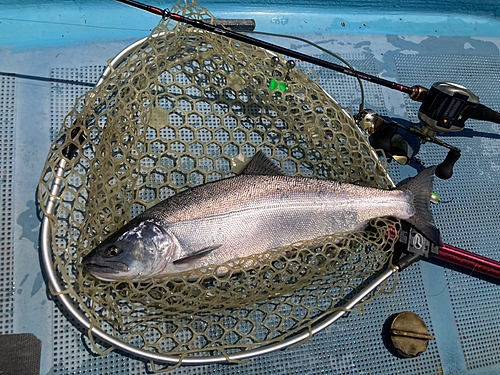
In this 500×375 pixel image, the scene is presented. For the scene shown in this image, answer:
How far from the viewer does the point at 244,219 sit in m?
2.32

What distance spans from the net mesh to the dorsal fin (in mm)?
251

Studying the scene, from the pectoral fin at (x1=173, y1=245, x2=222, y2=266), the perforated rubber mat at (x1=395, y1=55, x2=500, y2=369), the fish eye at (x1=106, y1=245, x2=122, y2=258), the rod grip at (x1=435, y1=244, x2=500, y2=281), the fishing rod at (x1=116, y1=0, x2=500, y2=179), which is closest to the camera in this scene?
the fish eye at (x1=106, y1=245, x2=122, y2=258)

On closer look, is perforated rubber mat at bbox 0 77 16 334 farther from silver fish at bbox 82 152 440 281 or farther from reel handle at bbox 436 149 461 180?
reel handle at bbox 436 149 461 180

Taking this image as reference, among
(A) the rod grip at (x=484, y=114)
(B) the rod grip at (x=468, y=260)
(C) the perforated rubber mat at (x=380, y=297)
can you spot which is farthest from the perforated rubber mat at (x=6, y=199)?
(A) the rod grip at (x=484, y=114)

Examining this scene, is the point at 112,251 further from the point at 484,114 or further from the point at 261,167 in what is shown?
the point at 484,114

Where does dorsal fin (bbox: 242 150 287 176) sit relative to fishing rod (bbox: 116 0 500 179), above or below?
below

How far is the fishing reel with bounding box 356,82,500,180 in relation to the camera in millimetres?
2648

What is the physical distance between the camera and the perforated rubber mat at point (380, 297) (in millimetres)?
2293

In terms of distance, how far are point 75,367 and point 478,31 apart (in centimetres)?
517

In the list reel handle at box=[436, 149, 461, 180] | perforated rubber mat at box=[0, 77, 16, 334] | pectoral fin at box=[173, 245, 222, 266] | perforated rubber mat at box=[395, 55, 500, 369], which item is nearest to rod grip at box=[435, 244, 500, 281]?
perforated rubber mat at box=[395, 55, 500, 369]

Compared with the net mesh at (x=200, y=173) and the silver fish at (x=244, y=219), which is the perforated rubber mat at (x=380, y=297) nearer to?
the net mesh at (x=200, y=173)

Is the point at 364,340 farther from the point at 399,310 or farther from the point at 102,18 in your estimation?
the point at 102,18

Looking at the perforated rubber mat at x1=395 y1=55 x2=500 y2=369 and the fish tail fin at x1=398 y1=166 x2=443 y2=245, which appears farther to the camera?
the perforated rubber mat at x1=395 y1=55 x2=500 y2=369

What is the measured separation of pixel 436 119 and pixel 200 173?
194cm
